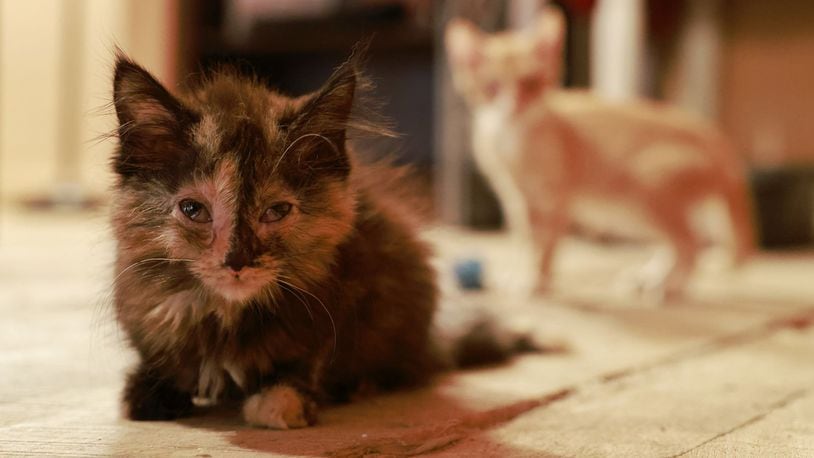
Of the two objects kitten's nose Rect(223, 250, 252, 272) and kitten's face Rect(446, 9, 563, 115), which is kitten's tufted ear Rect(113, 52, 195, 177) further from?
kitten's face Rect(446, 9, 563, 115)

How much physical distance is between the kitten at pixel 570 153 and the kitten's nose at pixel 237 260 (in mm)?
1641

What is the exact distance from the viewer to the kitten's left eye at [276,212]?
1096 millimetres

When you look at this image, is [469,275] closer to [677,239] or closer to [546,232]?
[546,232]

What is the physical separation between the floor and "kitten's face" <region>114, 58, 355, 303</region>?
0.17 meters

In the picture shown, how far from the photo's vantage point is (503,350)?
168 centimetres

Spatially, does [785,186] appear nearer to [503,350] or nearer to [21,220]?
[503,350]

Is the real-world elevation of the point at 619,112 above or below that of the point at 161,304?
above

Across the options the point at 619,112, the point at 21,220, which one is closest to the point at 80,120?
the point at 21,220

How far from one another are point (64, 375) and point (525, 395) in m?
0.78

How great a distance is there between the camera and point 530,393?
4.54ft

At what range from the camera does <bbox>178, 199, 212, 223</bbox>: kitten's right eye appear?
1080mm

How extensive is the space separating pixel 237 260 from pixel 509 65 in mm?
1674

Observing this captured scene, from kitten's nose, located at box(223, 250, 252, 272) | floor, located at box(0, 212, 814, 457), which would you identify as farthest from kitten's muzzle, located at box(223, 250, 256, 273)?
floor, located at box(0, 212, 814, 457)

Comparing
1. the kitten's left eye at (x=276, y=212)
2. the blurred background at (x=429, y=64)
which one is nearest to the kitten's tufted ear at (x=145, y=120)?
the kitten's left eye at (x=276, y=212)
